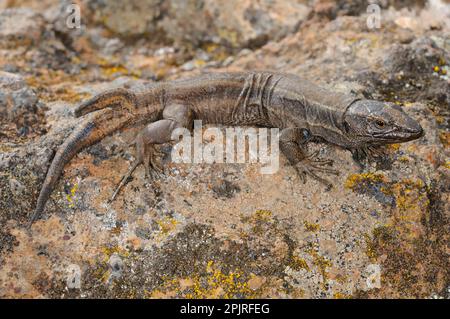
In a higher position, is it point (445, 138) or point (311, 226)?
point (445, 138)

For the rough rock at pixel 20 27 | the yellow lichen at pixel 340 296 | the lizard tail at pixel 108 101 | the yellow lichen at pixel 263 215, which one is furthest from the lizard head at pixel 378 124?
the rough rock at pixel 20 27

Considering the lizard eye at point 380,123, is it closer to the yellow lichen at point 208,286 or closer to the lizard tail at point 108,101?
the yellow lichen at point 208,286

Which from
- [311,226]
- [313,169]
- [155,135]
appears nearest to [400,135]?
[313,169]

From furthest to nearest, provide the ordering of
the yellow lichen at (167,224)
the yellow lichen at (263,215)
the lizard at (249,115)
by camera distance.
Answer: the lizard at (249,115) < the yellow lichen at (263,215) < the yellow lichen at (167,224)

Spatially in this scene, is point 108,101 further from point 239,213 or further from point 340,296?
point 340,296

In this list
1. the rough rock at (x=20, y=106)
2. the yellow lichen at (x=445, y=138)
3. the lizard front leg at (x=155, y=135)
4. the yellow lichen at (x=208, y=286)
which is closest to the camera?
the yellow lichen at (x=208, y=286)

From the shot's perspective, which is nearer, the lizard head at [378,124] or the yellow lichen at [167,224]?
the yellow lichen at [167,224]
